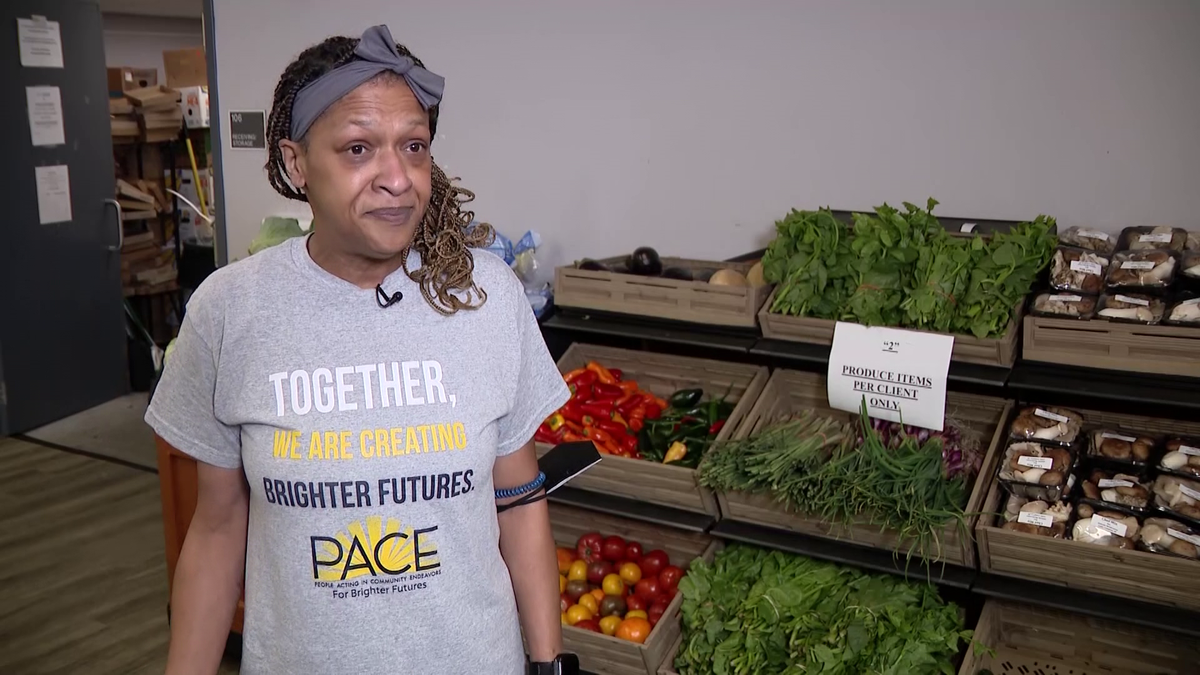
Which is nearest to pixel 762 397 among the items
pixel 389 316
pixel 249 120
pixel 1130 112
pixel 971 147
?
pixel 971 147

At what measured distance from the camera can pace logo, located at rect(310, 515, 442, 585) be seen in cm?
140

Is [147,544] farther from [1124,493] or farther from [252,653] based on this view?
[1124,493]

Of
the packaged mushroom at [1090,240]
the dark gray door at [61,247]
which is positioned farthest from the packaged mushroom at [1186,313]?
the dark gray door at [61,247]

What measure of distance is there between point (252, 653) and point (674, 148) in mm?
2251

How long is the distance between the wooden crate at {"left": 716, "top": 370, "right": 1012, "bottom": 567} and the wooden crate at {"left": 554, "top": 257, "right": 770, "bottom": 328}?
28cm

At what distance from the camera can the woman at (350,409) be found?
4.59 ft

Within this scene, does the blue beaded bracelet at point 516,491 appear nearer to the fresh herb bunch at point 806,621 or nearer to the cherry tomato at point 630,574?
the fresh herb bunch at point 806,621

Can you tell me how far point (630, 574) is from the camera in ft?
10.1

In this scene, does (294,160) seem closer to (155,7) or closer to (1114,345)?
(1114,345)

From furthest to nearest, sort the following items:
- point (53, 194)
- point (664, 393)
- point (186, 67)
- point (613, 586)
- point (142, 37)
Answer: point (142, 37) → point (186, 67) → point (53, 194) → point (664, 393) → point (613, 586)

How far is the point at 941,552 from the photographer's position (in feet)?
8.00

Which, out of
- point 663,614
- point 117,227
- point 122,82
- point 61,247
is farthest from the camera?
point 122,82

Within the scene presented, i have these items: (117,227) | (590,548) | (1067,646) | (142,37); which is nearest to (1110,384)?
(1067,646)

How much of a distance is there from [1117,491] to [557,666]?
1505 millimetres
